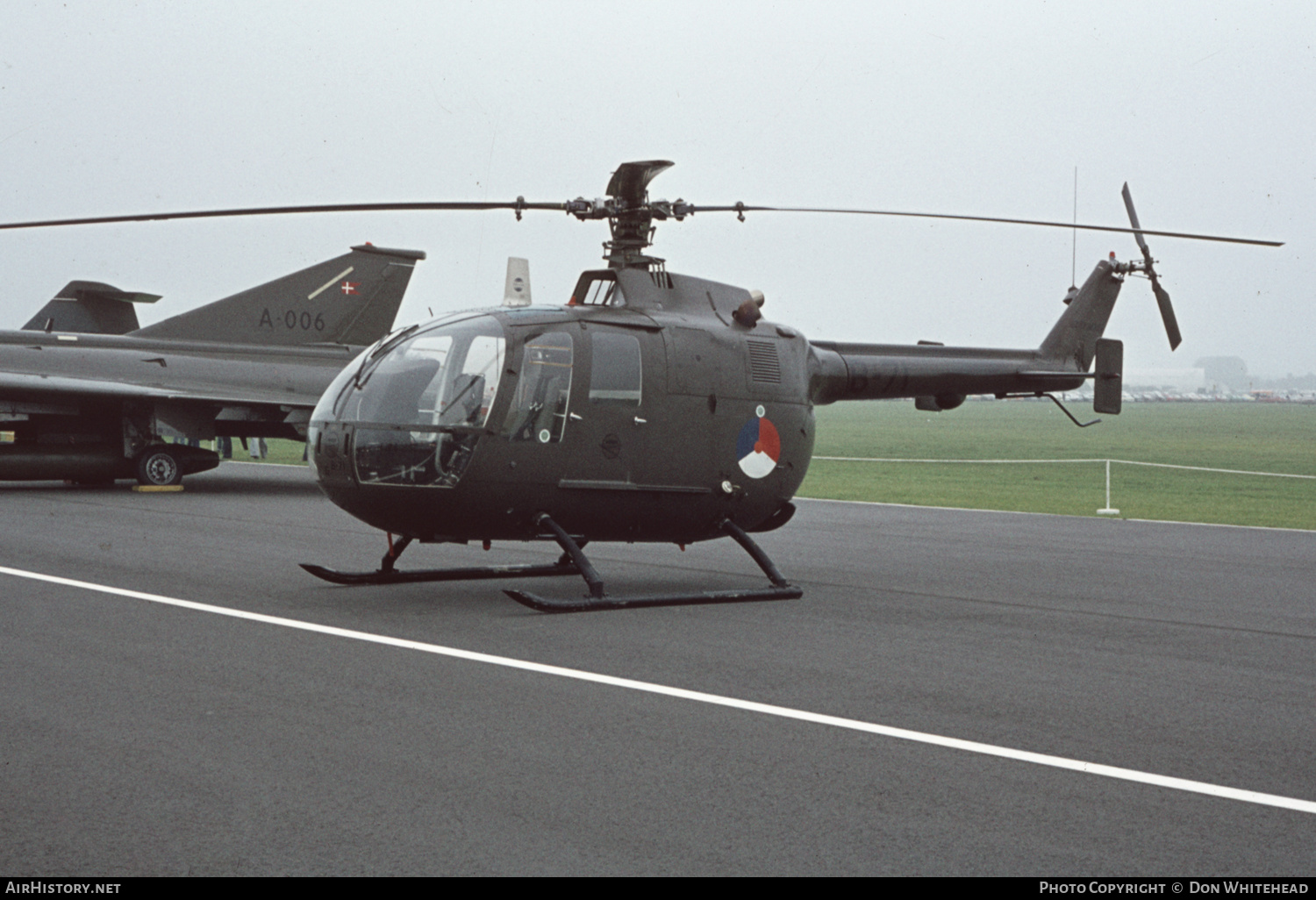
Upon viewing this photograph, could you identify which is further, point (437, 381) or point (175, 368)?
point (175, 368)

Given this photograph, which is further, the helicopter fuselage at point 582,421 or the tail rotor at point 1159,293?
the tail rotor at point 1159,293

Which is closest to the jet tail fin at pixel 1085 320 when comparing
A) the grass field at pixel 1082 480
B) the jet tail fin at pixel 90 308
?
the grass field at pixel 1082 480

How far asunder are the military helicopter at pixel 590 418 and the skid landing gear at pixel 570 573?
0.7 inches

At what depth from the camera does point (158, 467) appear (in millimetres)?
21891

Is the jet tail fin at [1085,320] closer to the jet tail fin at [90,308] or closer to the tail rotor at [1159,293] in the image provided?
the tail rotor at [1159,293]

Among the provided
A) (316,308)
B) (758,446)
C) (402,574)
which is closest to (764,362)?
(758,446)

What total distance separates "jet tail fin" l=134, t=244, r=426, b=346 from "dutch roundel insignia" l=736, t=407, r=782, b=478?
1460cm

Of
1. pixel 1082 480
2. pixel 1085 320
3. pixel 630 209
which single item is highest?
pixel 630 209

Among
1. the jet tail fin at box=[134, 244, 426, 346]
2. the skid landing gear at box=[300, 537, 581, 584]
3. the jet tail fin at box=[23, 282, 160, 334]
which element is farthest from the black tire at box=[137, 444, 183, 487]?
the skid landing gear at box=[300, 537, 581, 584]

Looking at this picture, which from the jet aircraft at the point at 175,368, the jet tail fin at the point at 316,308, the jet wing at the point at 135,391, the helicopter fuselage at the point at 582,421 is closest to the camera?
the helicopter fuselage at the point at 582,421

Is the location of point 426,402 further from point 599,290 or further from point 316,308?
point 316,308

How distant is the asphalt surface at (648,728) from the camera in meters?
4.23

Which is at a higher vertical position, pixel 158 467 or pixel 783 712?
pixel 783 712

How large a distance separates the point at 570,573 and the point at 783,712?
5.26m
